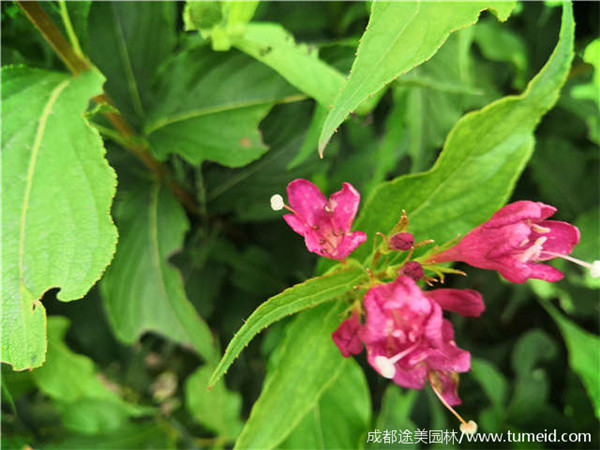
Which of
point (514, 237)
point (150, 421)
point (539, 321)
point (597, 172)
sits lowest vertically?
point (150, 421)

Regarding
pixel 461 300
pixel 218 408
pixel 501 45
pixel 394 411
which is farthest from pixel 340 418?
pixel 501 45

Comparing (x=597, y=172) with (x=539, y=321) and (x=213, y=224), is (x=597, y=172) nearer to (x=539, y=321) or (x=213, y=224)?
(x=539, y=321)

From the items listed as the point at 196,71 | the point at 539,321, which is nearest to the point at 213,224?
the point at 196,71

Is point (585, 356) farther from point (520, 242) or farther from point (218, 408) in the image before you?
point (218, 408)

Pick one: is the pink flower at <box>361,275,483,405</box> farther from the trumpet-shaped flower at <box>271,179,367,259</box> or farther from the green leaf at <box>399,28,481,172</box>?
the green leaf at <box>399,28,481,172</box>

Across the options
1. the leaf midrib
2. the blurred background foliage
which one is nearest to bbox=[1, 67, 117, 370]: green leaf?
the leaf midrib

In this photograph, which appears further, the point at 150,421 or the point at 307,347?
the point at 150,421

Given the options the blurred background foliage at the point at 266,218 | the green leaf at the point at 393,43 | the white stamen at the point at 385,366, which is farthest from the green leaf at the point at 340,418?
the green leaf at the point at 393,43
